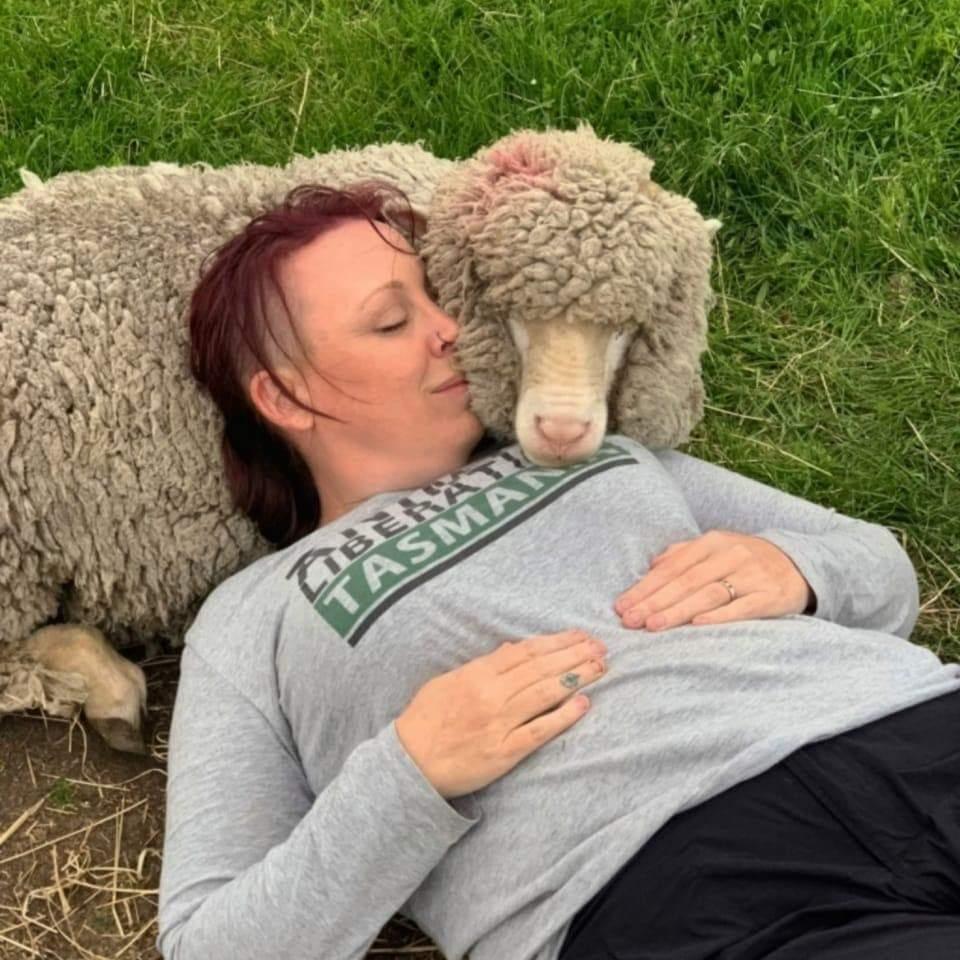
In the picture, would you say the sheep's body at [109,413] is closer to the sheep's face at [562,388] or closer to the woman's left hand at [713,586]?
the sheep's face at [562,388]

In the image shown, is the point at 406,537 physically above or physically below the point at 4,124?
below

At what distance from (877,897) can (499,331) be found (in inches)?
37.7

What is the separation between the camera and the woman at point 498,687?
159cm

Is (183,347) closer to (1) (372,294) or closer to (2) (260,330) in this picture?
(2) (260,330)

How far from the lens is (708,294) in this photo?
82.4 inches

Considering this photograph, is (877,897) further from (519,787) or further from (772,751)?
(519,787)

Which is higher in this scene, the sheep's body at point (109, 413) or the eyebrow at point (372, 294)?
the eyebrow at point (372, 294)

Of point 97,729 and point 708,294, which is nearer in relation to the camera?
point 708,294

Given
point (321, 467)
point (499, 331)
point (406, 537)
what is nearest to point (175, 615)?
point (321, 467)

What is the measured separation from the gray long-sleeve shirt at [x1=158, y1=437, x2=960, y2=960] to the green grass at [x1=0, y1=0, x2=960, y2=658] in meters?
0.61

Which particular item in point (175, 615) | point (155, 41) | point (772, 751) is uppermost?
point (155, 41)

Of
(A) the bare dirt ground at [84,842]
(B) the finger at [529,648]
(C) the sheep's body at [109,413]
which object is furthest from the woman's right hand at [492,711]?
(C) the sheep's body at [109,413]

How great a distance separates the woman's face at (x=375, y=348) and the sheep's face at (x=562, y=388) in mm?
154

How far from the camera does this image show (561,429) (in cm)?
186
